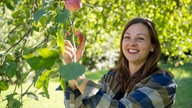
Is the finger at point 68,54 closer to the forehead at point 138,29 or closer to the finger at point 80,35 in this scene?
the finger at point 80,35

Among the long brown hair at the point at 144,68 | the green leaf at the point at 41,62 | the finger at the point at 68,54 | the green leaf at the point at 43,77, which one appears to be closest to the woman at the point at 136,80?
the long brown hair at the point at 144,68

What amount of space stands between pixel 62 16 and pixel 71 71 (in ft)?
0.91

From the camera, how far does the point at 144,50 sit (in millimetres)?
1961

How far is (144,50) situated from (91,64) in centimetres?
1310

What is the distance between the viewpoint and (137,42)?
75.7 inches

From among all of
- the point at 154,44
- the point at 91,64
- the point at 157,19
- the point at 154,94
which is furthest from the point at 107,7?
the point at 91,64

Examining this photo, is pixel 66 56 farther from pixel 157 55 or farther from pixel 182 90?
pixel 182 90

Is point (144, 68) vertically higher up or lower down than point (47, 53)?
lower down

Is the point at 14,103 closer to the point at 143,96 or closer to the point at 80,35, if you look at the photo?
the point at 80,35

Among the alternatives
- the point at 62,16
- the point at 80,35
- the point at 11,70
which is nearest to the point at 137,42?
the point at 80,35

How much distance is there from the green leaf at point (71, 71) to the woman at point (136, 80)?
55 centimetres

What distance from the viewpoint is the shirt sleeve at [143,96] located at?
1.40 metres

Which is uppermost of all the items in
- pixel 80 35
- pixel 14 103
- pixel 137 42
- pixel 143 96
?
pixel 80 35

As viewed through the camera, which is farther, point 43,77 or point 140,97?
point 140,97
